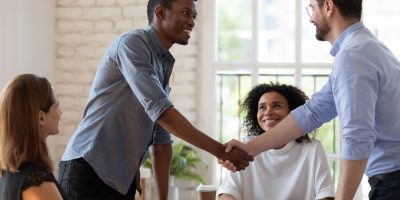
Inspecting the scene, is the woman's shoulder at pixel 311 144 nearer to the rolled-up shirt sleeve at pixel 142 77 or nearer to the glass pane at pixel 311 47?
the rolled-up shirt sleeve at pixel 142 77

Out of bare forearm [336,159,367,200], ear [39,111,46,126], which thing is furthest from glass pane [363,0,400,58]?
ear [39,111,46,126]

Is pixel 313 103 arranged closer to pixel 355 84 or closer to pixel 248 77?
pixel 355 84

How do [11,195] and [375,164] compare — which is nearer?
[11,195]

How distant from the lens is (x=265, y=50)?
457 centimetres

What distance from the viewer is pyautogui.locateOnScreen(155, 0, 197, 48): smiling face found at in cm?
252

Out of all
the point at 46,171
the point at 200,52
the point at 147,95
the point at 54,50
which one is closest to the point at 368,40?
the point at 147,95

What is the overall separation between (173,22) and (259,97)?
2.97 feet

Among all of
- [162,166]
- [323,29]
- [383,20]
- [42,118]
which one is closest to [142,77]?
[42,118]

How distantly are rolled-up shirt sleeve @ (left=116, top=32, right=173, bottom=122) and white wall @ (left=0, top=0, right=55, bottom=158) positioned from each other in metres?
1.88

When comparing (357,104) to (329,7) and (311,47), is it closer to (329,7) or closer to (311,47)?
(329,7)

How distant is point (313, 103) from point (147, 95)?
58cm

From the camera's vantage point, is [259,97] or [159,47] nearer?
[159,47]

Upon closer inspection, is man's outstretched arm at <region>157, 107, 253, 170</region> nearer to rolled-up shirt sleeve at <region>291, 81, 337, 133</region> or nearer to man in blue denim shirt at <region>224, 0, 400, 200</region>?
rolled-up shirt sleeve at <region>291, 81, 337, 133</region>

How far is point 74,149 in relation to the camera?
2316mm
